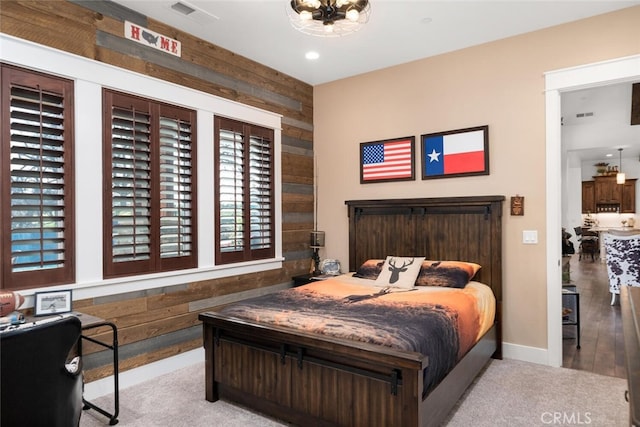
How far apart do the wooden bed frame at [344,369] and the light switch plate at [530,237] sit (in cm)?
21

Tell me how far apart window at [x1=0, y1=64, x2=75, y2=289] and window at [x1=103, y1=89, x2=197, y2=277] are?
0.29 metres

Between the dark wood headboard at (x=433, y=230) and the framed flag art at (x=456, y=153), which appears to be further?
the framed flag art at (x=456, y=153)

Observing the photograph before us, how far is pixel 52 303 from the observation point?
2674 millimetres

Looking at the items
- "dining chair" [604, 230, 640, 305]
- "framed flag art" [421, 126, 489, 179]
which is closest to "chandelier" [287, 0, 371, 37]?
"framed flag art" [421, 126, 489, 179]

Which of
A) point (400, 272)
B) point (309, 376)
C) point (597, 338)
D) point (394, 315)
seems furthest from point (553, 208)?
point (309, 376)

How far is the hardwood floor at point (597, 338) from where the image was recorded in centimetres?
359

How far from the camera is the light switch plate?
3.76 metres

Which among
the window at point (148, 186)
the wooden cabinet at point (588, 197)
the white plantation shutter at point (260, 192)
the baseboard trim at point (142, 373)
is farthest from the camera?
the wooden cabinet at point (588, 197)

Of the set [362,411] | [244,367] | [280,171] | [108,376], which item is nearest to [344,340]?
[362,411]

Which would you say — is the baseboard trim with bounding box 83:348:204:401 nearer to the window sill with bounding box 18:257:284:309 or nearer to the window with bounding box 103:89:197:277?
the window sill with bounding box 18:257:284:309

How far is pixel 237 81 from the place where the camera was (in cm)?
427

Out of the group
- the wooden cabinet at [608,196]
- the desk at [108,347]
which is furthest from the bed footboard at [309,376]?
the wooden cabinet at [608,196]

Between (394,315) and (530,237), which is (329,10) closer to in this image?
(394,315)

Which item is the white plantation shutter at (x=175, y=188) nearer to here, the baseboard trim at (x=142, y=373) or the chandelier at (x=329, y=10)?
the baseboard trim at (x=142, y=373)
